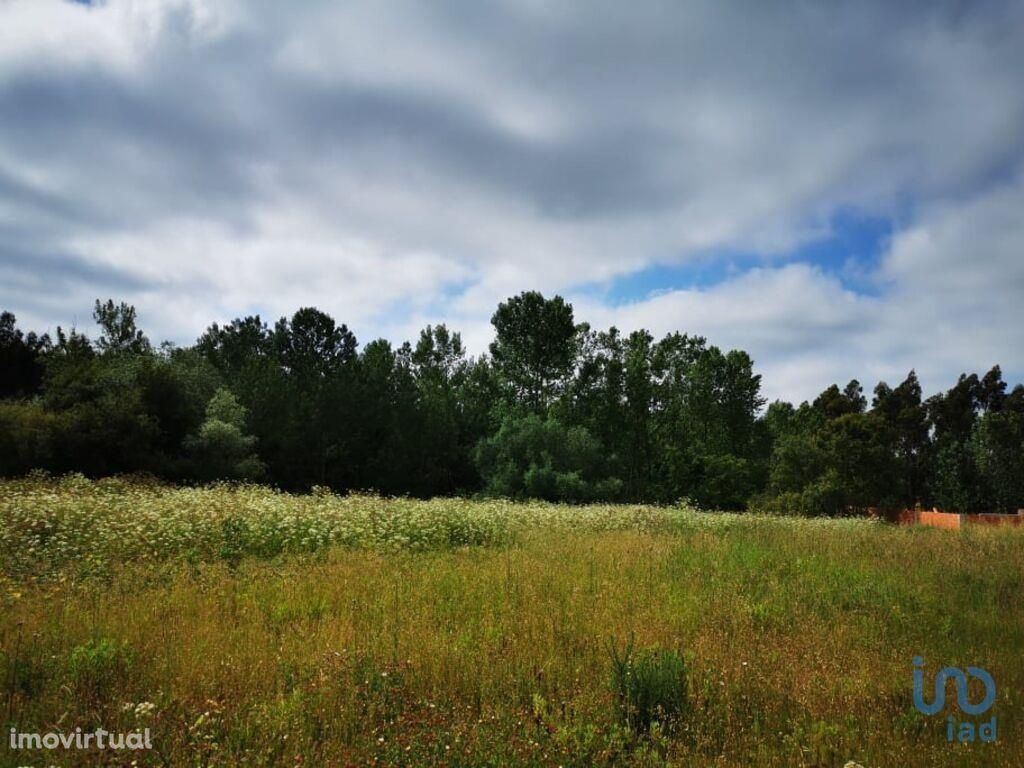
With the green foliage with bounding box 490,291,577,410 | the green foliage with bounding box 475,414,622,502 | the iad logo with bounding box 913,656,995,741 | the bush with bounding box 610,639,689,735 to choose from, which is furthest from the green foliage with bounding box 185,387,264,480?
the iad logo with bounding box 913,656,995,741

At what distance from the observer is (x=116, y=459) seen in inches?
1030

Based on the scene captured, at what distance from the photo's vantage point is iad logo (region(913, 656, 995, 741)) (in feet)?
15.3

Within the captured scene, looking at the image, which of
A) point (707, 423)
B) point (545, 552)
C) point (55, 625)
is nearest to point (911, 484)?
point (707, 423)

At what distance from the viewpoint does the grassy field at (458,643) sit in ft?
14.0

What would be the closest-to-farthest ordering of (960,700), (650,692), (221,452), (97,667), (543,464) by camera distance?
(650,692) → (97,667) → (960,700) → (221,452) → (543,464)

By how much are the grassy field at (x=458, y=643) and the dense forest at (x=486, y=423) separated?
17.4 m

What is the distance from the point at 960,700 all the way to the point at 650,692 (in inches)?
114

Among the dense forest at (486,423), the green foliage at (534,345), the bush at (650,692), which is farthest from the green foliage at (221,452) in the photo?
the bush at (650,692)

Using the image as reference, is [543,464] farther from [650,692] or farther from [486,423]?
[650,692]

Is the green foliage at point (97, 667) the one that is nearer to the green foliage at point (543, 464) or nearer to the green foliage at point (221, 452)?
the green foliage at point (221, 452)

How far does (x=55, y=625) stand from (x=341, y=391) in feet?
115

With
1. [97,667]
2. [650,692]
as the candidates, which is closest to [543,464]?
[650,692]

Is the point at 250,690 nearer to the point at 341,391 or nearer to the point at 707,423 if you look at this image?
the point at 341,391

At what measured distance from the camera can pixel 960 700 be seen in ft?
17.2
